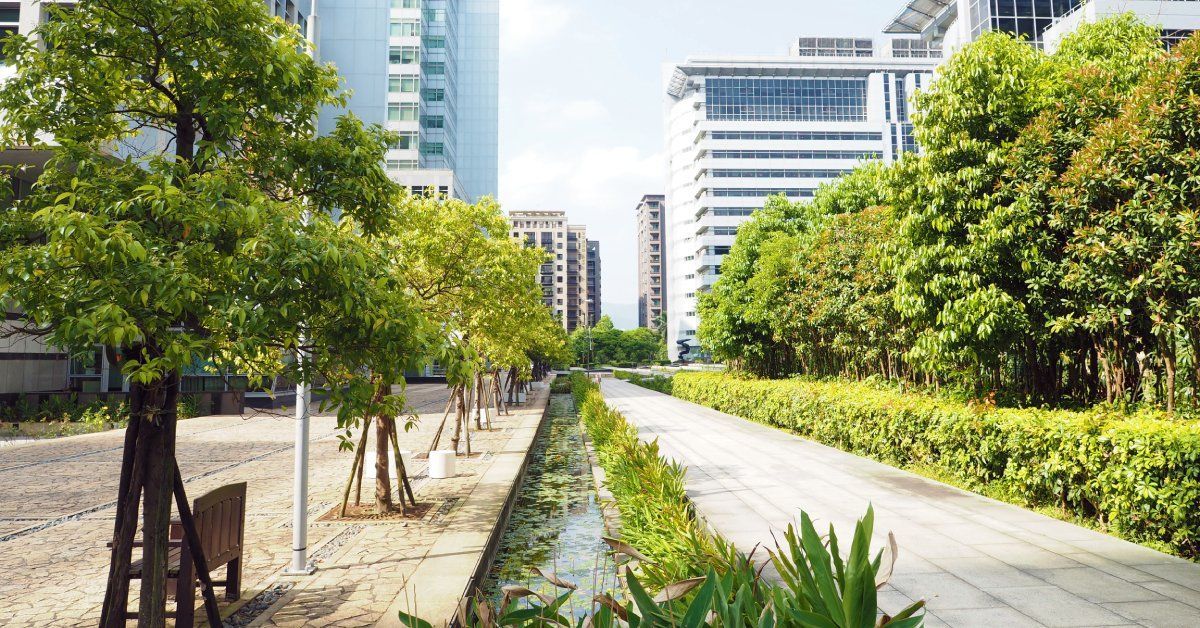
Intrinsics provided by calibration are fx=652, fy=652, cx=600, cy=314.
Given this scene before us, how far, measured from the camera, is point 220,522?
5098 mm

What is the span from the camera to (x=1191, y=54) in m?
6.64

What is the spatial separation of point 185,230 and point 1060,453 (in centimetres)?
796

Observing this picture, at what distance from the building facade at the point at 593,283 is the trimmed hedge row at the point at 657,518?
143m

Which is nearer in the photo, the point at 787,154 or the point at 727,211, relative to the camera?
the point at 787,154

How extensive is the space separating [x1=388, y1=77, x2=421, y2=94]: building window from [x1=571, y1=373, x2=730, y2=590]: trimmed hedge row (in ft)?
158

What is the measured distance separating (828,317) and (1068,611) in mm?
11131

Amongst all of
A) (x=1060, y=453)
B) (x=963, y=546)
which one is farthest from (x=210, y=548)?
(x=1060, y=453)

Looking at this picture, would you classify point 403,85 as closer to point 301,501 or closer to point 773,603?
point 301,501

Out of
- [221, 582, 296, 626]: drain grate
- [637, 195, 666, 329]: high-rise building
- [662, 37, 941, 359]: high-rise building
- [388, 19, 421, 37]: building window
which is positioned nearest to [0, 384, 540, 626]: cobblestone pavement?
[221, 582, 296, 626]: drain grate

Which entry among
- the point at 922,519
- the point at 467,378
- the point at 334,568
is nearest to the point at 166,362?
the point at 467,378

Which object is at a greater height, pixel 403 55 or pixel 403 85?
pixel 403 55

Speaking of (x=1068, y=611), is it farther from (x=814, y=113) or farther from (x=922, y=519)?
(x=814, y=113)

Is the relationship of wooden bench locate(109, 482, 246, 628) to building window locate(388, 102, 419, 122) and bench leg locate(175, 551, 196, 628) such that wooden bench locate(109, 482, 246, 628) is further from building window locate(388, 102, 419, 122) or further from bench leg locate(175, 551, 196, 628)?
building window locate(388, 102, 419, 122)

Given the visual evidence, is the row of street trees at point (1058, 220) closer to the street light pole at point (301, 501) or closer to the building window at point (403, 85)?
the street light pole at point (301, 501)
